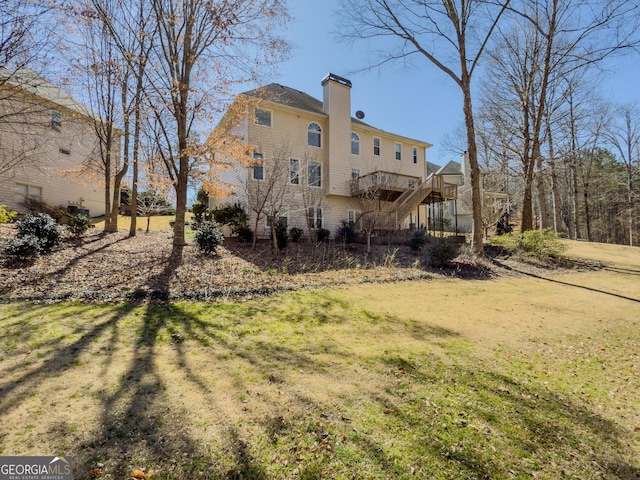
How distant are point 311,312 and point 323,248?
7740 mm

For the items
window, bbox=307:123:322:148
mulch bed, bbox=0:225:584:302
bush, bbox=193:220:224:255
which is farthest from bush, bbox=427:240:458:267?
window, bbox=307:123:322:148

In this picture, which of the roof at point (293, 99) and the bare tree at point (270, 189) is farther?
the roof at point (293, 99)

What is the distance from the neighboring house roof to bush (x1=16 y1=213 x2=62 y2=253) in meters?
35.5

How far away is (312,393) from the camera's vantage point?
2.97 meters

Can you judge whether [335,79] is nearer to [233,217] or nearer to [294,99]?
[294,99]

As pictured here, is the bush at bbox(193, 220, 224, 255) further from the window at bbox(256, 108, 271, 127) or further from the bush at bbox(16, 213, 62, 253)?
the window at bbox(256, 108, 271, 127)

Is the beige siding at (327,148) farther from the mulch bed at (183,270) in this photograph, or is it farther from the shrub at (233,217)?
the mulch bed at (183,270)

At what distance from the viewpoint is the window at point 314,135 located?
1773 centimetres

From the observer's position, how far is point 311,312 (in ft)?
18.9

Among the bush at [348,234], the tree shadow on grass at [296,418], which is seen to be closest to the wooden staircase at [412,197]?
the bush at [348,234]

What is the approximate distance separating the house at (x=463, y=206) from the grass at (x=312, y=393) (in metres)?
13.9

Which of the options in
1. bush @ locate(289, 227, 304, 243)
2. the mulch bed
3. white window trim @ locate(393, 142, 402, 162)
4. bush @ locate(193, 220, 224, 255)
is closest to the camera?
the mulch bed

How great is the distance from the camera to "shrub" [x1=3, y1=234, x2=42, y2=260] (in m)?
7.03

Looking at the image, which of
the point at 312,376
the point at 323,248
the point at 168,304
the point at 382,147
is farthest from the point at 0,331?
the point at 382,147
